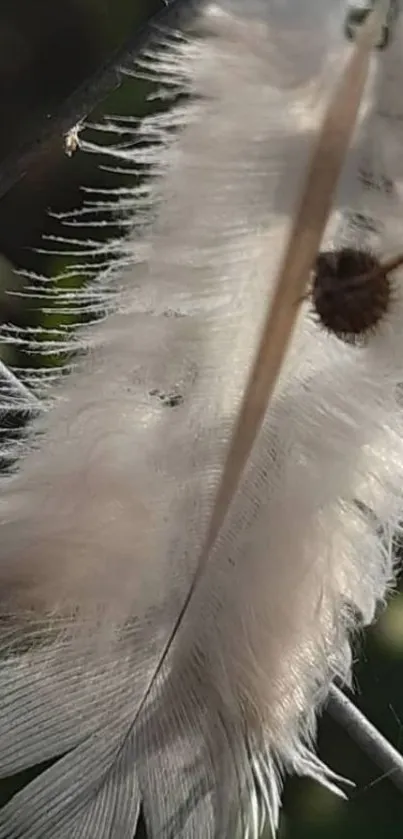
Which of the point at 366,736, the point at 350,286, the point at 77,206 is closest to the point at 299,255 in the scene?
the point at 350,286

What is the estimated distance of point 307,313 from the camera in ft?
1.65

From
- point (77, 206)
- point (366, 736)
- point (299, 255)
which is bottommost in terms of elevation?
point (77, 206)

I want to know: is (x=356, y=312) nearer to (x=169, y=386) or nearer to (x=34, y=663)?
(x=169, y=386)


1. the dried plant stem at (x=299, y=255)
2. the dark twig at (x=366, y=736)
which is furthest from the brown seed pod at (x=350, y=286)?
the dark twig at (x=366, y=736)

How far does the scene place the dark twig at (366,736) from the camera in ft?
1.98

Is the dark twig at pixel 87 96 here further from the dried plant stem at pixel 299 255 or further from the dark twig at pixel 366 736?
the dark twig at pixel 366 736

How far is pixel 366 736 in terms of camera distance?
0.61 m

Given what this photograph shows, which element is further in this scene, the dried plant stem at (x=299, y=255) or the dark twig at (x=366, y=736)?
the dark twig at (x=366, y=736)

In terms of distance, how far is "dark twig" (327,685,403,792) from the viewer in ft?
1.98

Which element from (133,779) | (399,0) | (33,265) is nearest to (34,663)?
(133,779)

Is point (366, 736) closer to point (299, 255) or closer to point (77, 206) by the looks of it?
point (299, 255)

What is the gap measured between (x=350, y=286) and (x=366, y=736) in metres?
0.24

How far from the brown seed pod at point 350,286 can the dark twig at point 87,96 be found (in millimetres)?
103

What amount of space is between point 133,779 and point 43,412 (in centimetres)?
15
